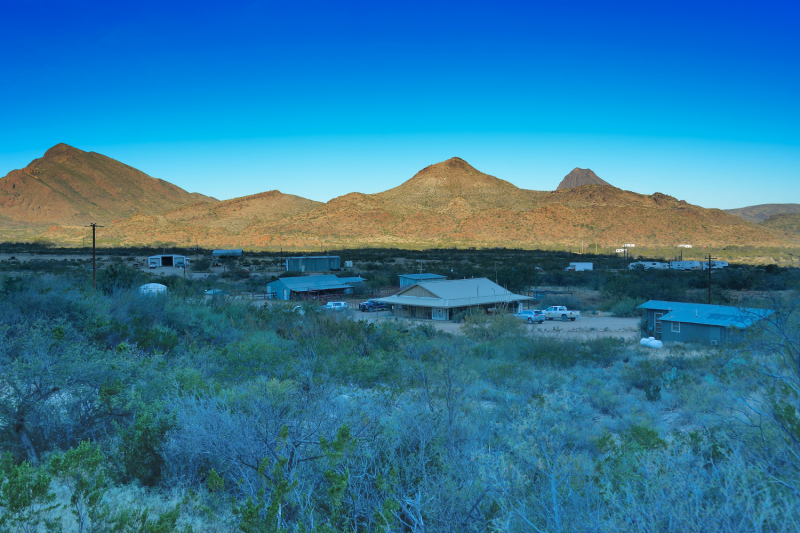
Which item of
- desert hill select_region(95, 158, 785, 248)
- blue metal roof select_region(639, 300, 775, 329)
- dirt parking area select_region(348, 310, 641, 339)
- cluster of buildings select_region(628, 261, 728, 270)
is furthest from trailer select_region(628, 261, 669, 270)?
blue metal roof select_region(639, 300, 775, 329)

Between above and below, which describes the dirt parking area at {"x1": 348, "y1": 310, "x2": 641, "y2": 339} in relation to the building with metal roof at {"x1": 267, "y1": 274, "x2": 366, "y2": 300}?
below

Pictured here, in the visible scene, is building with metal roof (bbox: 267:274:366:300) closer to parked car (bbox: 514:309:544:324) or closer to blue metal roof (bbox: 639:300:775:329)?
parked car (bbox: 514:309:544:324)

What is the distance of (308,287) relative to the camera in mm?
50375

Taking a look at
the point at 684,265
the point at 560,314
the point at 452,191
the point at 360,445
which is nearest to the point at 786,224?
the point at 452,191

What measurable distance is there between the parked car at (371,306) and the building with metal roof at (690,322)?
2257 centimetres

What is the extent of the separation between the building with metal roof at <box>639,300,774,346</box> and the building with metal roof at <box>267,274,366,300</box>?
30531mm

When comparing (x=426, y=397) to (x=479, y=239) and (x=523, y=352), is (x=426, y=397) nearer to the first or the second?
(x=523, y=352)

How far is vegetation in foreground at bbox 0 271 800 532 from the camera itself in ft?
13.5

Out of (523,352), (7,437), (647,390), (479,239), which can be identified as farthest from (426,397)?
(479,239)

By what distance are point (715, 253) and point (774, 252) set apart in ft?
33.1

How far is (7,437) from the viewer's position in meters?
6.74

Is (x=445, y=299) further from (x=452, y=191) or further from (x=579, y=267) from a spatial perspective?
(x=452, y=191)

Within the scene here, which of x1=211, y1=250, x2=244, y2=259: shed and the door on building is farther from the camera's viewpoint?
x1=211, y1=250, x2=244, y2=259: shed

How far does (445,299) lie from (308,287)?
51.8 ft
